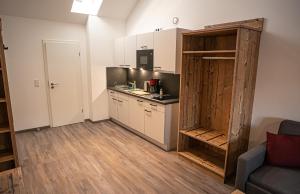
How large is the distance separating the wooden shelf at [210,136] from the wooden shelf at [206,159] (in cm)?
37

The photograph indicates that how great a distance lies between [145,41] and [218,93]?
5.82 feet

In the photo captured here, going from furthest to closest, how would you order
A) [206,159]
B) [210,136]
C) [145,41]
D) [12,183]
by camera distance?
[145,41] < [206,159] < [210,136] < [12,183]

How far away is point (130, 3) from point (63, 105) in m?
2.95

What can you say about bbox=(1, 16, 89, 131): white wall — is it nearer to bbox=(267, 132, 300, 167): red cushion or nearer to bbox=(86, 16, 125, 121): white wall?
bbox=(86, 16, 125, 121): white wall

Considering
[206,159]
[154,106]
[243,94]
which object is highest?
[243,94]

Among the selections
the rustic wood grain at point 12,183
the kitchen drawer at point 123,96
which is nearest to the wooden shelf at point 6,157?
the rustic wood grain at point 12,183

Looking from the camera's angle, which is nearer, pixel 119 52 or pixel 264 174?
pixel 264 174

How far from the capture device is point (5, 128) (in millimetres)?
2660

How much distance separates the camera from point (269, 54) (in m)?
2.49

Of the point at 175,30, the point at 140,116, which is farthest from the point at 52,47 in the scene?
the point at 175,30

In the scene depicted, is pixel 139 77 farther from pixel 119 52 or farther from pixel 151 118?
pixel 151 118

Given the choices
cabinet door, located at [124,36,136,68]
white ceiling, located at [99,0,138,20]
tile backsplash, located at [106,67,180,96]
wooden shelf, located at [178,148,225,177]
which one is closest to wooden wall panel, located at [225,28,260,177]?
wooden shelf, located at [178,148,225,177]

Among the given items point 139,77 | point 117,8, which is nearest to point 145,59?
point 139,77

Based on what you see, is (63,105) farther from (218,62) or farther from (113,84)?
(218,62)
